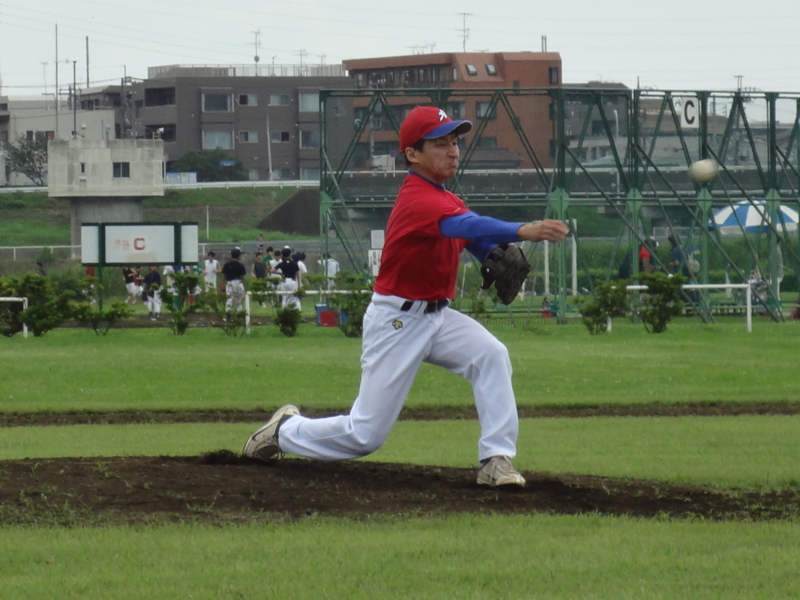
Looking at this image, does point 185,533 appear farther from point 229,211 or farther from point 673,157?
point 229,211

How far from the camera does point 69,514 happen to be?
21.5ft

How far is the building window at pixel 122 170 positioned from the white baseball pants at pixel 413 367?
77.0 metres

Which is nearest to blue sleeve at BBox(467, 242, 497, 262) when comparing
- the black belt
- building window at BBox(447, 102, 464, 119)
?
the black belt

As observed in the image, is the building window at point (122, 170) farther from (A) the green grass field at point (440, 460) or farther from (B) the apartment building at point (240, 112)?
(A) the green grass field at point (440, 460)

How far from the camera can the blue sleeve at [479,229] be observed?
6.59m

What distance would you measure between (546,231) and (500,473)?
5.10ft

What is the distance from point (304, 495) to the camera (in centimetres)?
702

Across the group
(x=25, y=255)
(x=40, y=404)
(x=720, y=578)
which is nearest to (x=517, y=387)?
(x=40, y=404)

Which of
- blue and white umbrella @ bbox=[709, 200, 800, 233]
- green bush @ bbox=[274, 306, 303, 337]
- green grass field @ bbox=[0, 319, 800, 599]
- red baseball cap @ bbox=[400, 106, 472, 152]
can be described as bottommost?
green grass field @ bbox=[0, 319, 800, 599]

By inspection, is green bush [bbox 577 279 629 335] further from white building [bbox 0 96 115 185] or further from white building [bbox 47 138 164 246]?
→ white building [bbox 0 96 115 185]

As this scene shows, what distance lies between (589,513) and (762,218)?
24.6 metres

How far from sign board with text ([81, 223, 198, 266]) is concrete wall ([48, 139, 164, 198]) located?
2013 inches

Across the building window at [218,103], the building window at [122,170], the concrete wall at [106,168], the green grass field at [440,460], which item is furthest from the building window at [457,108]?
the green grass field at [440,460]

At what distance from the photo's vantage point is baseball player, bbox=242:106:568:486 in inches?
277
